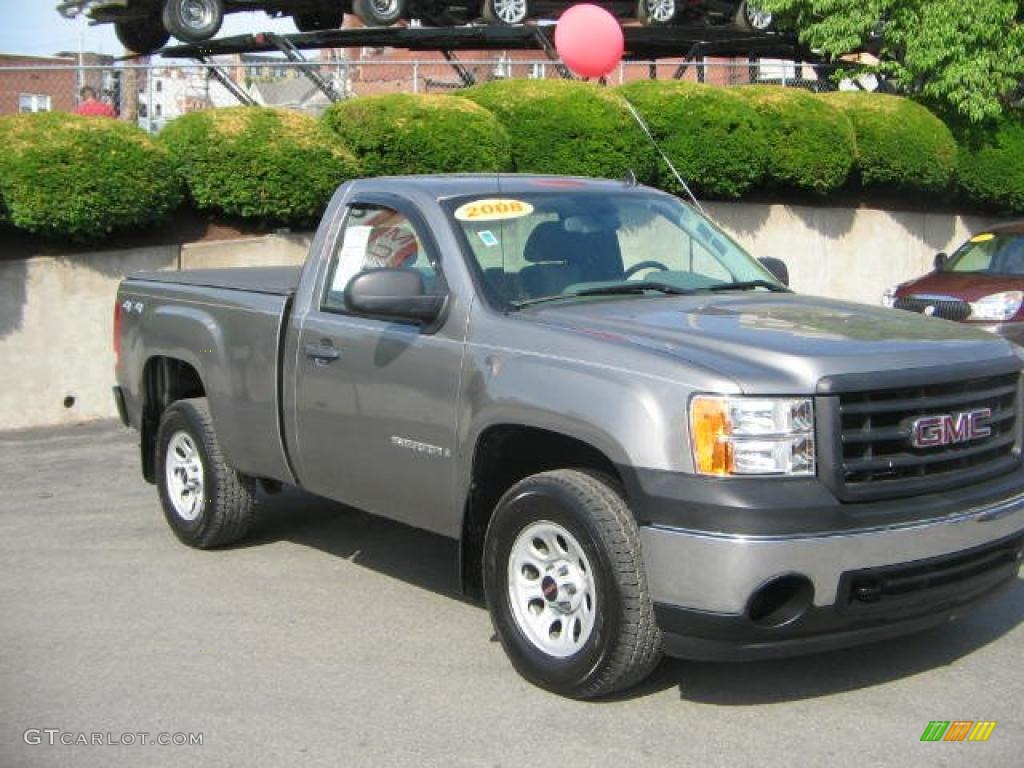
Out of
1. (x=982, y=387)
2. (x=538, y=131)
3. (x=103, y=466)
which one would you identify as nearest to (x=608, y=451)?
(x=982, y=387)

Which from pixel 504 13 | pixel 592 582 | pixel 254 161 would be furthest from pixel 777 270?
pixel 504 13

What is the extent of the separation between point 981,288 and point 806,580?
313 inches

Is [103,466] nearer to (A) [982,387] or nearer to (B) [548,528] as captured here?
(B) [548,528]

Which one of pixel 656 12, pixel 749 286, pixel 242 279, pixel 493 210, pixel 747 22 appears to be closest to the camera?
pixel 493 210

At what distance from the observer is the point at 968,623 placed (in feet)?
18.7

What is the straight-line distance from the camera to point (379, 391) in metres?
5.66

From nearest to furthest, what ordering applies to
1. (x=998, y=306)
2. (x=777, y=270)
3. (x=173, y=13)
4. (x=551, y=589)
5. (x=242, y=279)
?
(x=551, y=589) < (x=777, y=270) < (x=242, y=279) < (x=998, y=306) < (x=173, y=13)

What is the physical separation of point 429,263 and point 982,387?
228 cm

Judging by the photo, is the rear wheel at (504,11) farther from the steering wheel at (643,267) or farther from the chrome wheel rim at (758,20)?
the steering wheel at (643,267)

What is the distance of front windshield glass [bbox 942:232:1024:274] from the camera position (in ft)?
39.9

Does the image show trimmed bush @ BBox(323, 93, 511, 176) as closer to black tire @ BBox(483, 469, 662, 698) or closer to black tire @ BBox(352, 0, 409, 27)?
black tire @ BBox(352, 0, 409, 27)

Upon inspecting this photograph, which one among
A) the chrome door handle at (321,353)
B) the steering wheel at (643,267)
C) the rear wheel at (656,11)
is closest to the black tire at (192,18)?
the rear wheel at (656,11)

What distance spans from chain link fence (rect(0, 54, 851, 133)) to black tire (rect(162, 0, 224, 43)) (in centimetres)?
A: 67

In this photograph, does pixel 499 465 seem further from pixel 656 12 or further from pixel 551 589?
pixel 656 12
